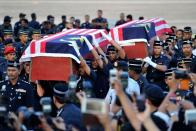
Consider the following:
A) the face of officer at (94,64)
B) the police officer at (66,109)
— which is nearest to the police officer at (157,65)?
the face of officer at (94,64)

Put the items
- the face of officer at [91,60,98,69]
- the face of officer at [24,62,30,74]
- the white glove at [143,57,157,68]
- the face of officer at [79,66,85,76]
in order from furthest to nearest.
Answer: the white glove at [143,57,157,68], the face of officer at [91,60,98,69], the face of officer at [24,62,30,74], the face of officer at [79,66,85,76]

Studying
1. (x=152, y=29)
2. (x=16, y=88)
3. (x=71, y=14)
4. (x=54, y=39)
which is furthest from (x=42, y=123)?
(x=71, y=14)

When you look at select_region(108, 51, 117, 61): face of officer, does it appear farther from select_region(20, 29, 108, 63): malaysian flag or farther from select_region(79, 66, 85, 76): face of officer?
select_region(79, 66, 85, 76): face of officer

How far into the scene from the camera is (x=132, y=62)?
732 cm

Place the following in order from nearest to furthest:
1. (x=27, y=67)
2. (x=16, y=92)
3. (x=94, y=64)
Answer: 1. (x=16, y=92)
2. (x=27, y=67)
3. (x=94, y=64)

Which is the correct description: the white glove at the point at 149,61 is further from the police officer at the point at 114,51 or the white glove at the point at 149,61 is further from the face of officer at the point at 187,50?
the face of officer at the point at 187,50

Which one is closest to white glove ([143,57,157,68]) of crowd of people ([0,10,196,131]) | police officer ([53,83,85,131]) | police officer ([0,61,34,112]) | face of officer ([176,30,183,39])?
crowd of people ([0,10,196,131])

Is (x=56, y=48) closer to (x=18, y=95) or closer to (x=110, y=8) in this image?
(x=18, y=95)

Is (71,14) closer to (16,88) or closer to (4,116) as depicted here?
(16,88)

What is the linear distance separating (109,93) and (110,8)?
1967 centimetres

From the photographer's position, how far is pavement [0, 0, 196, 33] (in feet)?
82.4

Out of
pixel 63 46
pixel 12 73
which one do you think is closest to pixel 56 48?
pixel 63 46

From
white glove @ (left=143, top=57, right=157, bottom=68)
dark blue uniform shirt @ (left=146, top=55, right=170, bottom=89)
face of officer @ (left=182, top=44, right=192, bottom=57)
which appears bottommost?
dark blue uniform shirt @ (left=146, top=55, right=170, bottom=89)

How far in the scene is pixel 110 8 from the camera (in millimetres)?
26266
